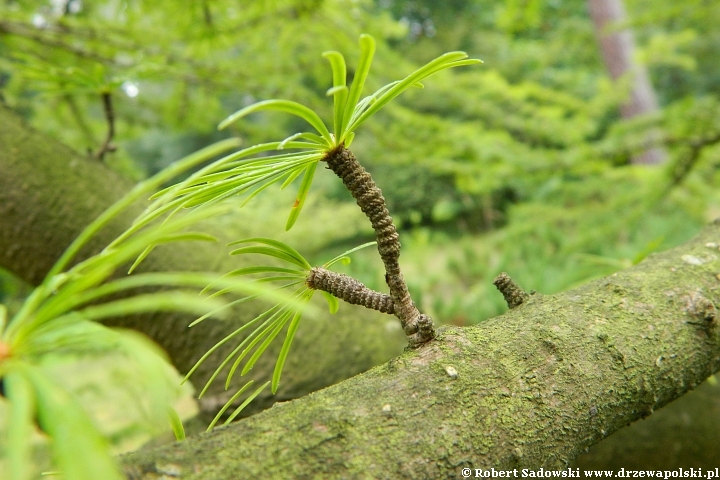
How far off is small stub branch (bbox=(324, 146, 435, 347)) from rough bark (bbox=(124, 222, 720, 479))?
0.08 ft

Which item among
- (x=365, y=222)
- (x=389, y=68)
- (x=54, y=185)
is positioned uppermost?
(x=389, y=68)

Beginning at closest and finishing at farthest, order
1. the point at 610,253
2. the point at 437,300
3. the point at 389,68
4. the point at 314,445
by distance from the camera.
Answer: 1. the point at 314,445
2. the point at 389,68
3. the point at 437,300
4. the point at 610,253

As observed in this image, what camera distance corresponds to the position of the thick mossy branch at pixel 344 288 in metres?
0.48

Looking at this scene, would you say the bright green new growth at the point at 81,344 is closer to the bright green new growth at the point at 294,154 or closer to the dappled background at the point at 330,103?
the bright green new growth at the point at 294,154

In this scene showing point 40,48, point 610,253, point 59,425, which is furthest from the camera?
point 610,253

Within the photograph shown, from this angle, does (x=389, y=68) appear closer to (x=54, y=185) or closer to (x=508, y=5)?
(x=508, y=5)

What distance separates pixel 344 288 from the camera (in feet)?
1.56

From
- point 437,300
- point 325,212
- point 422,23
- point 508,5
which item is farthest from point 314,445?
point 422,23

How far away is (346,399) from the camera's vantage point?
406mm

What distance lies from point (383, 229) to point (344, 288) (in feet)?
0.25

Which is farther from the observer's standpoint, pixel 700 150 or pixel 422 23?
pixel 422 23

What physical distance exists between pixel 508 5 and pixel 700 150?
0.82m

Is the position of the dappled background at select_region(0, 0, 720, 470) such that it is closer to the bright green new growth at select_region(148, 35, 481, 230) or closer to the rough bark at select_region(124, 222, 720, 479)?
the rough bark at select_region(124, 222, 720, 479)

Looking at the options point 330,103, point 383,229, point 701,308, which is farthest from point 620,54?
point 383,229
